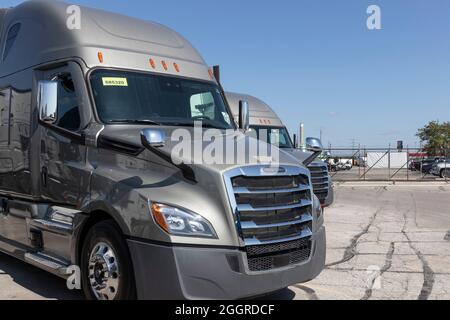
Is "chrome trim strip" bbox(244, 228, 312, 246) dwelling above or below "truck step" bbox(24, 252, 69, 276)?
above

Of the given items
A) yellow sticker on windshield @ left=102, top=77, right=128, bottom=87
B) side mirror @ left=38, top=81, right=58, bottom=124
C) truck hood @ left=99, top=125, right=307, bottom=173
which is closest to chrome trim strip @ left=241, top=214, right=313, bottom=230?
truck hood @ left=99, top=125, right=307, bottom=173

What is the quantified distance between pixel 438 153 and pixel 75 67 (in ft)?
209

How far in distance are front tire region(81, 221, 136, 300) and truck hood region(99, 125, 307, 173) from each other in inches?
32.2

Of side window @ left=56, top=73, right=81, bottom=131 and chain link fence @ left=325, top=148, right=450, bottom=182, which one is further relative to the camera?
chain link fence @ left=325, top=148, right=450, bottom=182

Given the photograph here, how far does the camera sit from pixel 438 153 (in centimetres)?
6234

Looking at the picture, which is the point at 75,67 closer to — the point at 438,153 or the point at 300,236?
the point at 300,236

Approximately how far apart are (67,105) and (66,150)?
517mm

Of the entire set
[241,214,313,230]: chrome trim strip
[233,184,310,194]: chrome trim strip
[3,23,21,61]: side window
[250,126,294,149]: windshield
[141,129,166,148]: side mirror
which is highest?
[3,23,21,61]: side window

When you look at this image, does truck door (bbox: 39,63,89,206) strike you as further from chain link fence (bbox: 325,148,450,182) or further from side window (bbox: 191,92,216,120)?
chain link fence (bbox: 325,148,450,182)

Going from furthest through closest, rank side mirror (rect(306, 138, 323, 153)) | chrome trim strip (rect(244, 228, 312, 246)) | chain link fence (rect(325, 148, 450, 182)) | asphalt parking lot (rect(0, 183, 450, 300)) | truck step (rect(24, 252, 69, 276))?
chain link fence (rect(325, 148, 450, 182)), side mirror (rect(306, 138, 323, 153)), asphalt parking lot (rect(0, 183, 450, 300)), truck step (rect(24, 252, 69, 276)), chrome trim strip (rect(244, 228, 312, 246))

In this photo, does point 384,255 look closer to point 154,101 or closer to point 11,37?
point 154,101

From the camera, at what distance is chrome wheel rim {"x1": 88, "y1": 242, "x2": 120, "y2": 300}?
455 cm

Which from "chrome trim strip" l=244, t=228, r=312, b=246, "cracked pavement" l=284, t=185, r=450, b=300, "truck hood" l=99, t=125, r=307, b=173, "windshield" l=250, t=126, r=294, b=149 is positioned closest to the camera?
"chrome trim strip" l=244, t=228, r=312, b=246

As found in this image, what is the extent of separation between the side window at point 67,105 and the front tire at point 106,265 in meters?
1.32
